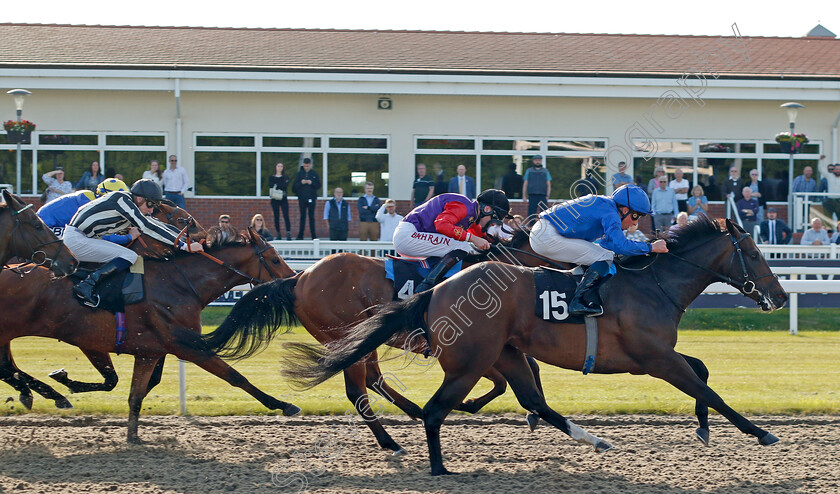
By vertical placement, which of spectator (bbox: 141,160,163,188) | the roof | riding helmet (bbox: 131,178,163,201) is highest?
the roof

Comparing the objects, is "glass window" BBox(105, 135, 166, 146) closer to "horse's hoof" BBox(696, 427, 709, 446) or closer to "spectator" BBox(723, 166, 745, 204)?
"spectator" BBox(723, 166, 745, 204)

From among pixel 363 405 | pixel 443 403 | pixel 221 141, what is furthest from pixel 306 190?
pixel 443 403

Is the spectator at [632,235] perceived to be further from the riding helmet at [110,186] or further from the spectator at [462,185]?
the riding helmet at [110,186]

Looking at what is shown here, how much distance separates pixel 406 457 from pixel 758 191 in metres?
10.9

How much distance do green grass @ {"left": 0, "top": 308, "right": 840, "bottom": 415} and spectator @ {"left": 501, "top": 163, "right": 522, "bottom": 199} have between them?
4129 millimetres

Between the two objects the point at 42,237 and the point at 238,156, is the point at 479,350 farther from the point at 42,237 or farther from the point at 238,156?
the point at 238,156

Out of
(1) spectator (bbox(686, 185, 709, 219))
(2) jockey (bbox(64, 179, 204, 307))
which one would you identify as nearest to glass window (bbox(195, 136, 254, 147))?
(1) spectator (bbox(686, 185, 709, 219))

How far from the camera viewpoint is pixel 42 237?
595 centimetres

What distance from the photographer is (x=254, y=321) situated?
598cm

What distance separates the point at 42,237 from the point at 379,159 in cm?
955

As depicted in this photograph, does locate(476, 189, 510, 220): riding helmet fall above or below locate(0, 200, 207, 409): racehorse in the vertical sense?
above

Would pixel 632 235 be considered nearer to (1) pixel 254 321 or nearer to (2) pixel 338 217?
(2) pixel 338 217

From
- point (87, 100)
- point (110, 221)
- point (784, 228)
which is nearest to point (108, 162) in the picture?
point (87, 100)

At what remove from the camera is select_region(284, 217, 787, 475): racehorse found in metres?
5.04
